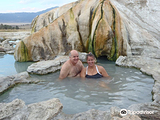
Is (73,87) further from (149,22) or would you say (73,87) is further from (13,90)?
(149,22)

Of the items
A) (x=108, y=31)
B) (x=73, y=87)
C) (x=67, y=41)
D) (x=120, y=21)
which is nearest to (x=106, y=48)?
(x=108, y=31)

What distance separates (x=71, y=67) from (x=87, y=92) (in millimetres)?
1451

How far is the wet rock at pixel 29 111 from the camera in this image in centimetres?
241

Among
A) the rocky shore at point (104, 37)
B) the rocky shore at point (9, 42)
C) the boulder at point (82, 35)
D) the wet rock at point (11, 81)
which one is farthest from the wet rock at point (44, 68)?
the rocky shore at point (9, 42)

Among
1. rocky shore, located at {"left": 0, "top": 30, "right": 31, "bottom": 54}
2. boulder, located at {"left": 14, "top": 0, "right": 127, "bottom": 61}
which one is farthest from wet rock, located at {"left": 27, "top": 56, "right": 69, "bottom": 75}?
rocky shore, located at {"left": 0, "top": 30, "right": 31, "bottom": 54}

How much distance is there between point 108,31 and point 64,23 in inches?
96.4

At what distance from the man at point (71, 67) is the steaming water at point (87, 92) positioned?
0.26m

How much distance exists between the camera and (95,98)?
139 inches

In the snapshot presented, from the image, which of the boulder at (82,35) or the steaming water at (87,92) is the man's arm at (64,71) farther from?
the boulder at (82,35)

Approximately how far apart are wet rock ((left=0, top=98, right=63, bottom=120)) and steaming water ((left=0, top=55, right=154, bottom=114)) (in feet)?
1.44

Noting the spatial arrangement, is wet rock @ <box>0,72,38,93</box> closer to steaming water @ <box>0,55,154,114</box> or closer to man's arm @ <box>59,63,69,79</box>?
steaming water @ <box>0,55,154,114</box>

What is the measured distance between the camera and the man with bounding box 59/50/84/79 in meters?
5.01

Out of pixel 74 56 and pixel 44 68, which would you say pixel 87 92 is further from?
pixel 44 68

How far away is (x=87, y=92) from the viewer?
12.8 feet
